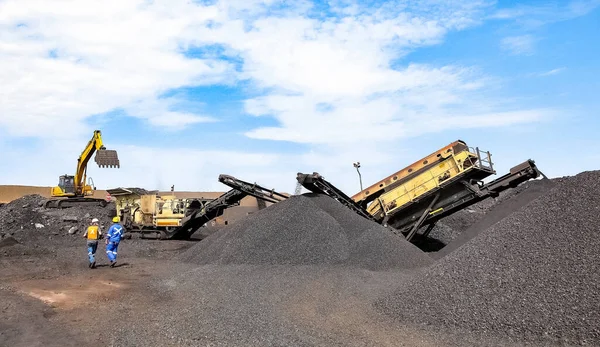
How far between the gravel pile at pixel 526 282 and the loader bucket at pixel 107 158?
18.4 meters

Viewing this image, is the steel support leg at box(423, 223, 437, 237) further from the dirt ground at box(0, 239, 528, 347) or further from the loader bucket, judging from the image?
the loader bucket

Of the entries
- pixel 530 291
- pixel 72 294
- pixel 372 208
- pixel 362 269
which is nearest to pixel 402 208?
pixel 372 208

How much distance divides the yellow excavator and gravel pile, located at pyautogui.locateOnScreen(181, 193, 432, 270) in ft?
37.6

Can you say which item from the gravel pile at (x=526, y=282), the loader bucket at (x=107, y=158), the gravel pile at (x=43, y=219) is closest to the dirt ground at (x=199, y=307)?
the gravel pile at (x=526, y=282)

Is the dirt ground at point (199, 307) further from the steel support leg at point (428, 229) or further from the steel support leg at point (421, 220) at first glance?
the steel support leg at point (428, 229)

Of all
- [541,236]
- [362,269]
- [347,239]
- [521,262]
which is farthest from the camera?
[347,239]

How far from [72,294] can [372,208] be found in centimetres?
903

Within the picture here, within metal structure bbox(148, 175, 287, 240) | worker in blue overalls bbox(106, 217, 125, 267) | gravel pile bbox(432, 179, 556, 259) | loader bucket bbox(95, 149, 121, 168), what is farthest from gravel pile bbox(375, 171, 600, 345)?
loader bucket bbox(95, 149, 121, 168)

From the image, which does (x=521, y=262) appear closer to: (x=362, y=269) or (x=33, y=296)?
(x=362, y=269)

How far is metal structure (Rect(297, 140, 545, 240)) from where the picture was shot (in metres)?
13.9

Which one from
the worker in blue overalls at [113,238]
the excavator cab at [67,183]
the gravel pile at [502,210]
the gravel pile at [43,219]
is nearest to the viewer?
the gravel pile at [502,210]

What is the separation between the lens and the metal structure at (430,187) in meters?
13.9

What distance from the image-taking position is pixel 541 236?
8188 millimetres

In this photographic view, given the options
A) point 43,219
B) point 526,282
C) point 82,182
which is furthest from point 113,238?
point 82,182
